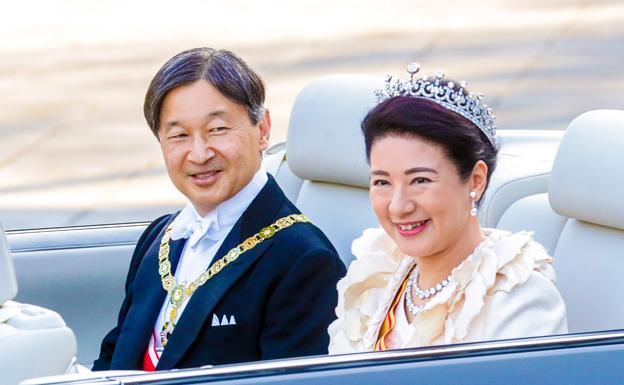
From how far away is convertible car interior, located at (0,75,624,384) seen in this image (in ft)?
7.07

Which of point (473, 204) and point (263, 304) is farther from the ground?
point (473, 204)

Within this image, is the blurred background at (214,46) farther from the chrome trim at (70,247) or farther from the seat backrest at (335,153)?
the seat backrest at (335,153)

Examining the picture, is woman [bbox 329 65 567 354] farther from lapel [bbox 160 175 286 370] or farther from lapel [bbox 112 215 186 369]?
lapel [bbox 112 215 186 369]

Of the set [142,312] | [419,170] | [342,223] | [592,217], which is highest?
[419,170]

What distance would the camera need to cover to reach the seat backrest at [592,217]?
7.12 feet

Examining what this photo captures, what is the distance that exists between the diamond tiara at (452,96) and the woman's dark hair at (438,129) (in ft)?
0.04

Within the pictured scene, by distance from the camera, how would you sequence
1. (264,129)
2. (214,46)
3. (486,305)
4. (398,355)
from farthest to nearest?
(214,46) < (264,129) < (486,305) < (398,355)

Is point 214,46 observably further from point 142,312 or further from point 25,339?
point 25,339

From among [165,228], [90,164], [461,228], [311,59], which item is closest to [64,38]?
[311,59]

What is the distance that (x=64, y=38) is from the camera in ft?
32.6

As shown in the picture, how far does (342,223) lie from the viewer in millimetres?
2916

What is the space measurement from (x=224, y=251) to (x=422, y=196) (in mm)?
550

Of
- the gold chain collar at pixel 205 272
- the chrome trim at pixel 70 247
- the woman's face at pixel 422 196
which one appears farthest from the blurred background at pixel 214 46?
the woman's face at pixel 422 196

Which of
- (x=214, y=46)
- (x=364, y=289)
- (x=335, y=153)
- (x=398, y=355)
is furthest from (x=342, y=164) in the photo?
(x=214, y=46)
